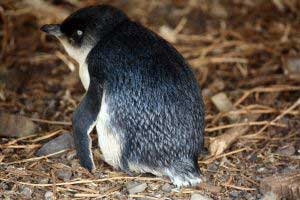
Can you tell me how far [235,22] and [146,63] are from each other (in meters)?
2.22

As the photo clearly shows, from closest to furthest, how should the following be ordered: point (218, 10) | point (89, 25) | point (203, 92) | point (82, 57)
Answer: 1. point (89, 25)
2. point (82, 57)
3. point (203, 92)
4. point (218, 10)

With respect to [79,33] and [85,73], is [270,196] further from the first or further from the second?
[79,33]

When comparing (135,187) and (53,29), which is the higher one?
(53,29)

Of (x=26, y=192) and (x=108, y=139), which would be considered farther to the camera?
(x=108, y=139)

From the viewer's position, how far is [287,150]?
3.57 m

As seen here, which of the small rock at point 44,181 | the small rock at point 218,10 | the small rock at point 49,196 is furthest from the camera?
the small rock at point 218,10

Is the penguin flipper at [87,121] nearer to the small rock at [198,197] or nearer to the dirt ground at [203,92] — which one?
the dirt ground at [203,92]

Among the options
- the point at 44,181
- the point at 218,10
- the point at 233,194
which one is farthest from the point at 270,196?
the point at 218,10

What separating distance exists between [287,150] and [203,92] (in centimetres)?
90

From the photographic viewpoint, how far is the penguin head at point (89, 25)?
342 cm

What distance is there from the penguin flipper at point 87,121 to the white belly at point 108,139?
35 millimetres

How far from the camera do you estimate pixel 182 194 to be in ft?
10.2

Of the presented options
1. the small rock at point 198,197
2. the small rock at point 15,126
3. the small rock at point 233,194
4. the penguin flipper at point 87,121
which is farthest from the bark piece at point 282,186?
the small rock at point 15,126

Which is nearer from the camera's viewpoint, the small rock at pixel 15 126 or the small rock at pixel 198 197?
the small rock at pixel 198 197
